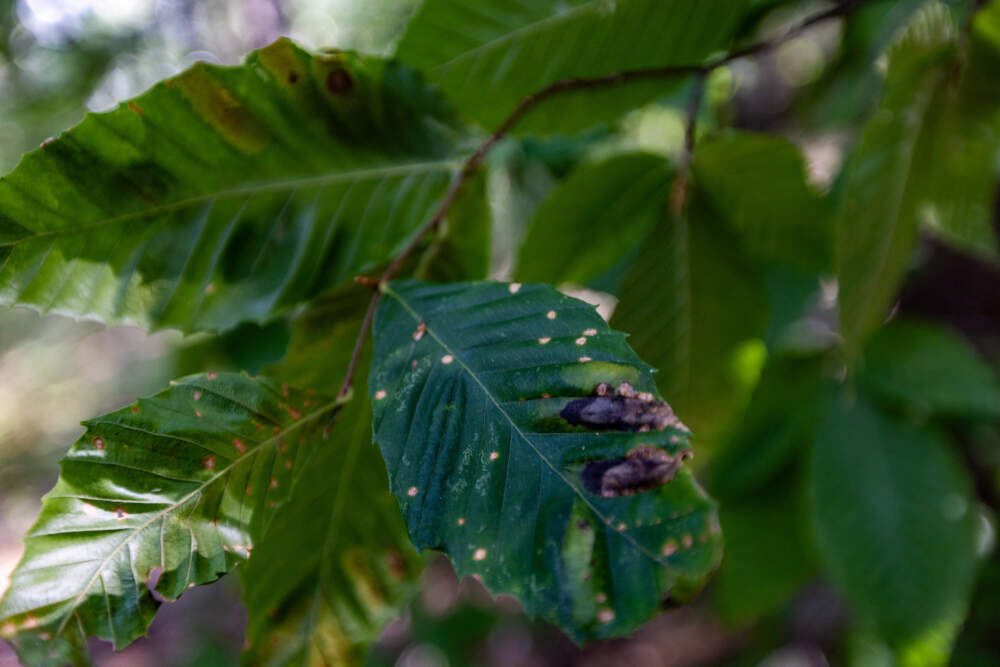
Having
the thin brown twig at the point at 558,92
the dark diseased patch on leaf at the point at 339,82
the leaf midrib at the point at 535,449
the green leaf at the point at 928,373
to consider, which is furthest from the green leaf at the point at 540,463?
the green leaf at the point at 928,373

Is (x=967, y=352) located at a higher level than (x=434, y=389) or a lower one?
lower

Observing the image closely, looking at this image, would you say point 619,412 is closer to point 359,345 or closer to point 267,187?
point 359,345

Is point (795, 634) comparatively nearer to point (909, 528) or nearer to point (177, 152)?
point (909, 528)

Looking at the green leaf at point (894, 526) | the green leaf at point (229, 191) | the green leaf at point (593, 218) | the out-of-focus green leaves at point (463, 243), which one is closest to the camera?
the green leaf at point (229, 191)

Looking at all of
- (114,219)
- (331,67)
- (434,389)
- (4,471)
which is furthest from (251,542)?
(4,471)

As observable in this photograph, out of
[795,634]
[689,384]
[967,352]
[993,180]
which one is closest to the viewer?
[689,384]

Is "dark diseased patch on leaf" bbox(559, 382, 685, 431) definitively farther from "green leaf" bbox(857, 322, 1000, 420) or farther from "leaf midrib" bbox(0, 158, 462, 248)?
"green leaf" bbox(857, 322, 1000, 420)

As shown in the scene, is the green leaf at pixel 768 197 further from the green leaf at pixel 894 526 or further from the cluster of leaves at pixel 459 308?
the green leaf at pixel 894 526
